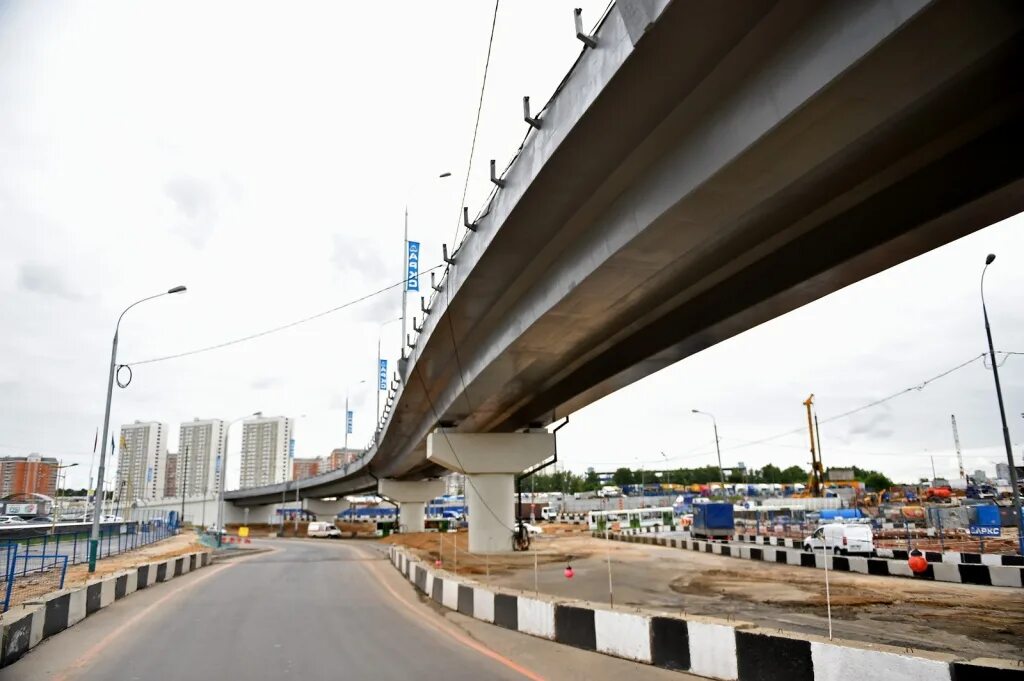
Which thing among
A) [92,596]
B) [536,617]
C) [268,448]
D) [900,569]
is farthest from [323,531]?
[268,448]

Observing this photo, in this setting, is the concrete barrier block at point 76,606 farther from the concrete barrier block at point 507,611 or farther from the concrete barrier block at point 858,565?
the concrete barrier block at point 858,565

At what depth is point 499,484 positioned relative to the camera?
3095cm

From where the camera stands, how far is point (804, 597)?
15.2 m

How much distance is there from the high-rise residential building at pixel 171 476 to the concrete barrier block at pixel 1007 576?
153543 mm

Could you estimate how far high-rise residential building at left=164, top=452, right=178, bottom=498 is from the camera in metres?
144

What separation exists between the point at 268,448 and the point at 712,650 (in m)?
154

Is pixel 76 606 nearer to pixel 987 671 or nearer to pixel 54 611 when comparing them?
pixel 54 611

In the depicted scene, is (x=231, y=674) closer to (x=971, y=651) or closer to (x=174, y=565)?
(x=971, y=651)

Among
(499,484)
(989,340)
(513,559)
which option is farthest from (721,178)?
(499,484)

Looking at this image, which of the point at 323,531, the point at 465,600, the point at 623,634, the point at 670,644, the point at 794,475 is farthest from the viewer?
the point at 794,475

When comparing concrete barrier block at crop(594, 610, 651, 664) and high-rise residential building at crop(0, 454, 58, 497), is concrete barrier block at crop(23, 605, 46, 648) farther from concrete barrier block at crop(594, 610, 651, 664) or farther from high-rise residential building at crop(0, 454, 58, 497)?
high-rise residential building at crop(0, 454, 58, 497)

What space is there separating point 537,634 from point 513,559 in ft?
58.7

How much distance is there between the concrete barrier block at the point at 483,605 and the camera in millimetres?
11375

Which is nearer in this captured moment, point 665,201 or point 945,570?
point 665,201
